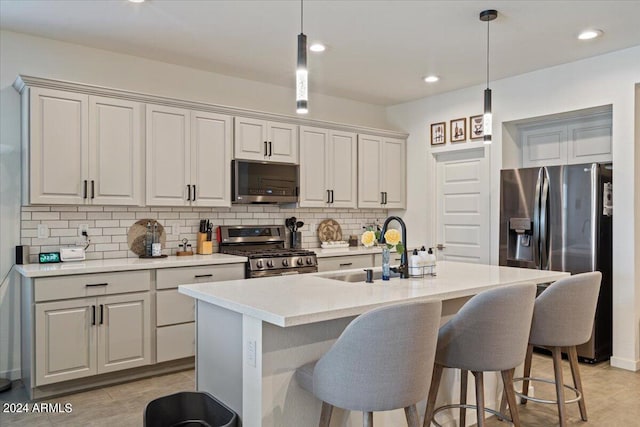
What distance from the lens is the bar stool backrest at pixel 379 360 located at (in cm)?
185

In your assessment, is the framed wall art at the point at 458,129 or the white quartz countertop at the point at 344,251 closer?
the white quartz countertop at the point at 344,251

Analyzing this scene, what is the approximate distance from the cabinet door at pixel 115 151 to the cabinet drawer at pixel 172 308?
821 millimetres

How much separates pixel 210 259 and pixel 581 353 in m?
3.28

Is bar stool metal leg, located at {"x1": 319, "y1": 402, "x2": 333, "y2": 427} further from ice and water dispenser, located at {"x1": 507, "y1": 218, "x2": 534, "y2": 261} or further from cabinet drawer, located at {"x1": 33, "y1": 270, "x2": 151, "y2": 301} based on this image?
ice and water dispenser, located at {"x1": 507, "y1": 218, "x2": 534, "y2": 261}

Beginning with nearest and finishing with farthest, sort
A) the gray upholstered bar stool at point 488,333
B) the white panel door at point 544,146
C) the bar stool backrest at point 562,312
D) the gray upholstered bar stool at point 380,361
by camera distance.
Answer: the gray upholstered bar stool at point 380,361, the gray upholstered bar stool at point 488,333, the bar stool backrest at point 562,312, the white panel door at point 544,146

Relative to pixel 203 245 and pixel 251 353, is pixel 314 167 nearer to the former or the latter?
pixel 203 245

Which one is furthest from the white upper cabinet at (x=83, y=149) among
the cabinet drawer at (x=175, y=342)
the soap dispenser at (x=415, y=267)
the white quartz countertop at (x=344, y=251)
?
the soap dispenser at (x=415, y=267)

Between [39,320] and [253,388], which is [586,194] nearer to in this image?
[253,388]

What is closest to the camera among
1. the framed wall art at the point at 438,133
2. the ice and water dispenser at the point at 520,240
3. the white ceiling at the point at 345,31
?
the white ceiling at the point at 345,31

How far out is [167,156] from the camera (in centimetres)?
426

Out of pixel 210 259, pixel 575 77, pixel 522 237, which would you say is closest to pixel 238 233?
pixel 210 259

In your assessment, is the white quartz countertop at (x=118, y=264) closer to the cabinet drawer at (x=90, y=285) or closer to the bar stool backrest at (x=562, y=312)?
the cabinet drawer at (x=90, y=285)

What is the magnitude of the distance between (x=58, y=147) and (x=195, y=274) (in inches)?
56.3

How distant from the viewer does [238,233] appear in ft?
16.2
